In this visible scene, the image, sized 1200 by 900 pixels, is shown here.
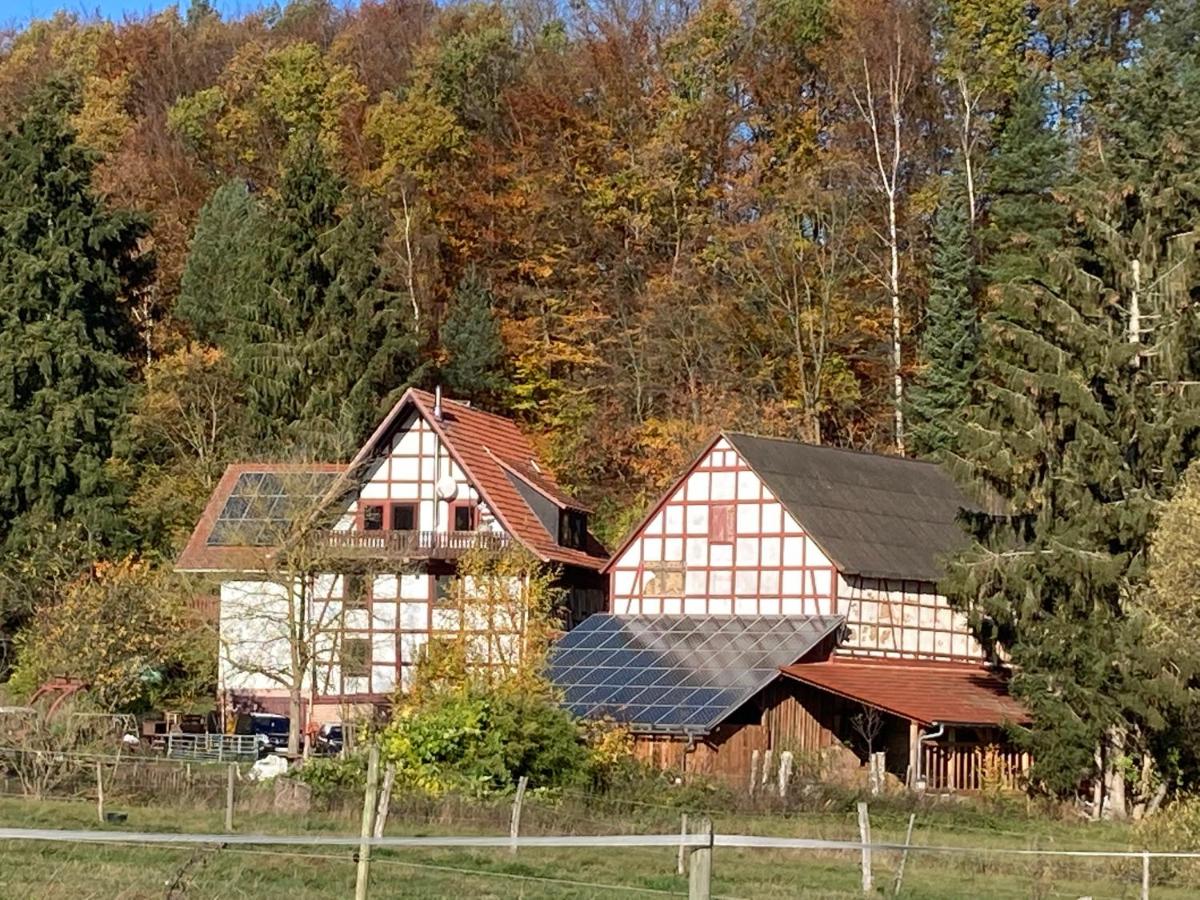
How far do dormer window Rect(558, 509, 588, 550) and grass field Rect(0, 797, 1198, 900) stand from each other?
19845 millimetres

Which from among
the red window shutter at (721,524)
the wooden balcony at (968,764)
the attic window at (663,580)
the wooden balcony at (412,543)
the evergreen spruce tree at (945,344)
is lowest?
the wooden balcony at (968,764)

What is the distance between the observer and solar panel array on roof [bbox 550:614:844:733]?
135 ft

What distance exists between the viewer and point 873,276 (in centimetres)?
5888

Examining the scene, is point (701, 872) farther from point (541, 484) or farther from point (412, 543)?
point (541, 484)

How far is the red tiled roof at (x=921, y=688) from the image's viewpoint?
135ft

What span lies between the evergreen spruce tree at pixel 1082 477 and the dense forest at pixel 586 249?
26.5ft

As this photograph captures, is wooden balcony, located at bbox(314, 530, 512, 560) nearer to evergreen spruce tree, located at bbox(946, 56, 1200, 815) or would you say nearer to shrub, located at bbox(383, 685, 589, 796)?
evergreen spruce tree, located at bbox(946, 56, 1200, 815)

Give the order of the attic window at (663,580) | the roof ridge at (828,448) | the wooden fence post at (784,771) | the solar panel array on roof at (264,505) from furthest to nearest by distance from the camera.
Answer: the roof ridge at (828,448)
the attic window at (663,580)
the solar panel array on roof at (264,505)
the wooden fence post at (784,771)

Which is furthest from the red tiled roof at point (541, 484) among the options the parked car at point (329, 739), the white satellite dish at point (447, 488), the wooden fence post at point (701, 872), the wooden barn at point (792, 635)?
the wooden fence post at point (701, 872)

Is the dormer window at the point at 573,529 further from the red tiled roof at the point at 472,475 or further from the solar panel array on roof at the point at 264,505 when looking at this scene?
the solar panel array on roof at the point at 264,505

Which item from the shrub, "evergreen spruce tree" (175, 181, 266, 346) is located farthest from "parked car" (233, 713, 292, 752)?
"evergreen spruce tree" (175, 181, 266, 346)

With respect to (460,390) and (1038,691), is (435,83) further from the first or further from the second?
(1038,691)

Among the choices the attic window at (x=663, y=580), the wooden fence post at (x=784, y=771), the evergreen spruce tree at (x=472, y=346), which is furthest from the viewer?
the evergreen spruce tree at (x=472, y=346)

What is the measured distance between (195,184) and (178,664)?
26401 millimetres
